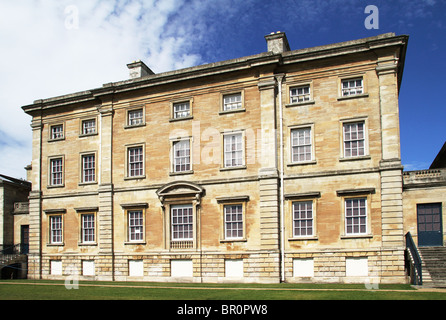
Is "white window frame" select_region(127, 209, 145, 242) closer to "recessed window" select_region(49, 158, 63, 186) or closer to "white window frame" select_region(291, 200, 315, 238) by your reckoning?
"recessed window" select_region(49, 158, 63, 186)

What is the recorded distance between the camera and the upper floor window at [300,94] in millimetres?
27859

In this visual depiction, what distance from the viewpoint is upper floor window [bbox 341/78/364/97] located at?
87.7ft

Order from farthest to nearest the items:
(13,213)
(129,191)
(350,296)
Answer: (13,213) < (129,191) < (350,296)

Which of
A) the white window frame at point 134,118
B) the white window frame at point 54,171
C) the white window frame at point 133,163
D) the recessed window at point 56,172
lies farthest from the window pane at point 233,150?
the recessed window at point 56,172

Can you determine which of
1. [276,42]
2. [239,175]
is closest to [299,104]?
[276,42]

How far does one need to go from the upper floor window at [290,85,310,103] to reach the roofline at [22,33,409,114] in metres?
1.64

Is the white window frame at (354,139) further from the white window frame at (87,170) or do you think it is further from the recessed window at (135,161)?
the white window frame at (87,170)

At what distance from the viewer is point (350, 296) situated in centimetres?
1769

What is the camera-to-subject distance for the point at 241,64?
94.5ft

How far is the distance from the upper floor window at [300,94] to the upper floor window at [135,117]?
10385 millimetres

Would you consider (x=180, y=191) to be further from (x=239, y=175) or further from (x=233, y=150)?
(x=233, y=150)
